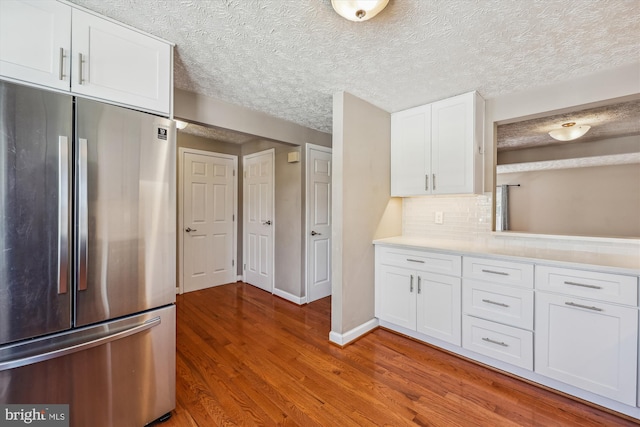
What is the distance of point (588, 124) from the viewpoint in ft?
9.93

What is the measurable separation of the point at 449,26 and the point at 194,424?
8.85 ft

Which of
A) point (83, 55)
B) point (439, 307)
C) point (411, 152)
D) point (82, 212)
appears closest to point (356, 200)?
point (411, 152)

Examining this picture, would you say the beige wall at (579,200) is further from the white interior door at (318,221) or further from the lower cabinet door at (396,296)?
the white interior door at (318,221)

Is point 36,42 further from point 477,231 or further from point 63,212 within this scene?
point 477,231

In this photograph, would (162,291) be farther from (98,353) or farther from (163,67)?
(163,67)

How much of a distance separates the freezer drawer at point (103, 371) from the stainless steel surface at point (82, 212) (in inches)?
11.0

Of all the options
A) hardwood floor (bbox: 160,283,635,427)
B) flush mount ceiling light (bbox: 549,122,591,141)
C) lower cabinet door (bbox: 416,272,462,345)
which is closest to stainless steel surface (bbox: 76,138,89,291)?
hardwood floor (bbox: 160,283,635,427)

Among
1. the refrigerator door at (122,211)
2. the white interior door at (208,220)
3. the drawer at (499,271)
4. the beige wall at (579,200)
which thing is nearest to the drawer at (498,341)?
the drawer at (499,271)

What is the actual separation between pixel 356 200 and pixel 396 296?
1.03 meters

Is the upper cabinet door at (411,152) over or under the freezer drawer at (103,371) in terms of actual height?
over

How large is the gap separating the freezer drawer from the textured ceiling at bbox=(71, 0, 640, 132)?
165cm

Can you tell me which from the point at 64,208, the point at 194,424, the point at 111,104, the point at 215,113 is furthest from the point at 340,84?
the point at 194,424

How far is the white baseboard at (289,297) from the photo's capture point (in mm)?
3547

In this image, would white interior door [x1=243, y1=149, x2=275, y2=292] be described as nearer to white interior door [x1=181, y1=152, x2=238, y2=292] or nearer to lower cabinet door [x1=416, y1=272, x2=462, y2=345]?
white interior door [x1=181, y1=152, x2=238, y2=292]
